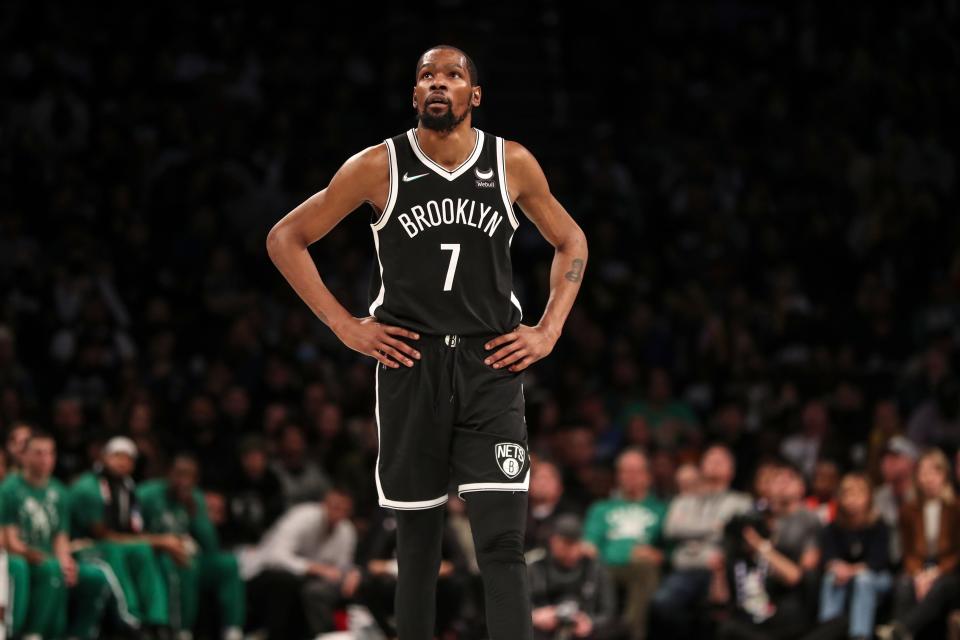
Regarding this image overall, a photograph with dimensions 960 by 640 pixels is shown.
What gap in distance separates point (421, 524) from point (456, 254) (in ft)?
2.95

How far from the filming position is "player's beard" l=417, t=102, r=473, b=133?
5.07m

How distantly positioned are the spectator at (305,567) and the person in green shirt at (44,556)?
1.31m

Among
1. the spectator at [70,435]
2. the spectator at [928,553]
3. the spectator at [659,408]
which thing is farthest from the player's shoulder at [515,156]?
the spectator at [659,408]

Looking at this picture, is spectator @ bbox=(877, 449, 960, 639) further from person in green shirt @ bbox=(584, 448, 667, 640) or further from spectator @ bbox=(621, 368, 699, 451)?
spectator @ bbox=(621, 368, 699, 451)

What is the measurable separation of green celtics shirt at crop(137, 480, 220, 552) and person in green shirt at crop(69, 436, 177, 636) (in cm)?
9

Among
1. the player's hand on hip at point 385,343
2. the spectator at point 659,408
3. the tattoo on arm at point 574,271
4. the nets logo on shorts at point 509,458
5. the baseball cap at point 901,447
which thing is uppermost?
Answer: the tattoo on arm at point 574,271

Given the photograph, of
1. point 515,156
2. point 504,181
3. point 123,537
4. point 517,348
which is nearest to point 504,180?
point 504,181

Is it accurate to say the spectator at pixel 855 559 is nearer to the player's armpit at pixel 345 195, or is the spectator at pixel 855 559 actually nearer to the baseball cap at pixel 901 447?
the baseball cap at pixel 901 447

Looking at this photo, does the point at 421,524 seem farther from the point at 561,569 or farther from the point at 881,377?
the point at 881,377

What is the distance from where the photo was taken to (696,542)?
10.8 m

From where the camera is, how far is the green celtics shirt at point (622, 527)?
11023 millimetres

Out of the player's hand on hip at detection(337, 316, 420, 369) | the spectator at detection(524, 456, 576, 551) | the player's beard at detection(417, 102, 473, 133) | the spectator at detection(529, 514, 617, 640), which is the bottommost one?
the spectator at detection(529, 514, 617, 640)

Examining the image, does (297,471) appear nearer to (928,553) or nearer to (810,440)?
(810,440)

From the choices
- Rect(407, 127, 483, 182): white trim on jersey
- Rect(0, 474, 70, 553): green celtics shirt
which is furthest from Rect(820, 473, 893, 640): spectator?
Rect(407, 127, 483, 182): white trim on jersey
